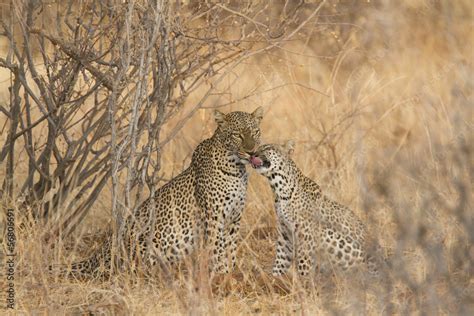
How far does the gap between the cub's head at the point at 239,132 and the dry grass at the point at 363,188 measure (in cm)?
31

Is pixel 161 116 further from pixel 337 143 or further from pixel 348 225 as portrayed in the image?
pixel 337 143

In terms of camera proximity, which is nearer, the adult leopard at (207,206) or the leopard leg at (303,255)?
the leopard leg at (303,255)

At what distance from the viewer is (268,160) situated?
7379mm

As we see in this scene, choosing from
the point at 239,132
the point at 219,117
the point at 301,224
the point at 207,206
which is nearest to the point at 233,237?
the point at 207,206

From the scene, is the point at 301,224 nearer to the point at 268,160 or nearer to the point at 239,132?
the point at 268,160

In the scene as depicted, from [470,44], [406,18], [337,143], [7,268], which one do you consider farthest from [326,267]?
[406,18]

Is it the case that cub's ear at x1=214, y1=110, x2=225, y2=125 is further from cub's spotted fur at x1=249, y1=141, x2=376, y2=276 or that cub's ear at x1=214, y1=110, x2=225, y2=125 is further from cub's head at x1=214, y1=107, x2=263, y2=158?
cub's spotted fur at x1=249, y1=141, x2=376, y2=276

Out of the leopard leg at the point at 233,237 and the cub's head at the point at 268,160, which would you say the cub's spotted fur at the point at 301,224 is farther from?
the leopard leg at the point at 233,237

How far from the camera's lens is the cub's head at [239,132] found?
24.7 feet

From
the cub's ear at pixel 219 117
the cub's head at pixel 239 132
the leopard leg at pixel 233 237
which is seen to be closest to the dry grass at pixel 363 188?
the leopard leg at pixel 233 237

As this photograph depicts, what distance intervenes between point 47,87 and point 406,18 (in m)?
7.52

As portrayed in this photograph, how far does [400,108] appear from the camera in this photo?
11047mm

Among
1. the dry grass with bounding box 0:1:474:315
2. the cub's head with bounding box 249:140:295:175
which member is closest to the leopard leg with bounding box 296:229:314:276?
the dry grass with bounding box 0:1:474:315

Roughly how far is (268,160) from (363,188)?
9.30 feet
